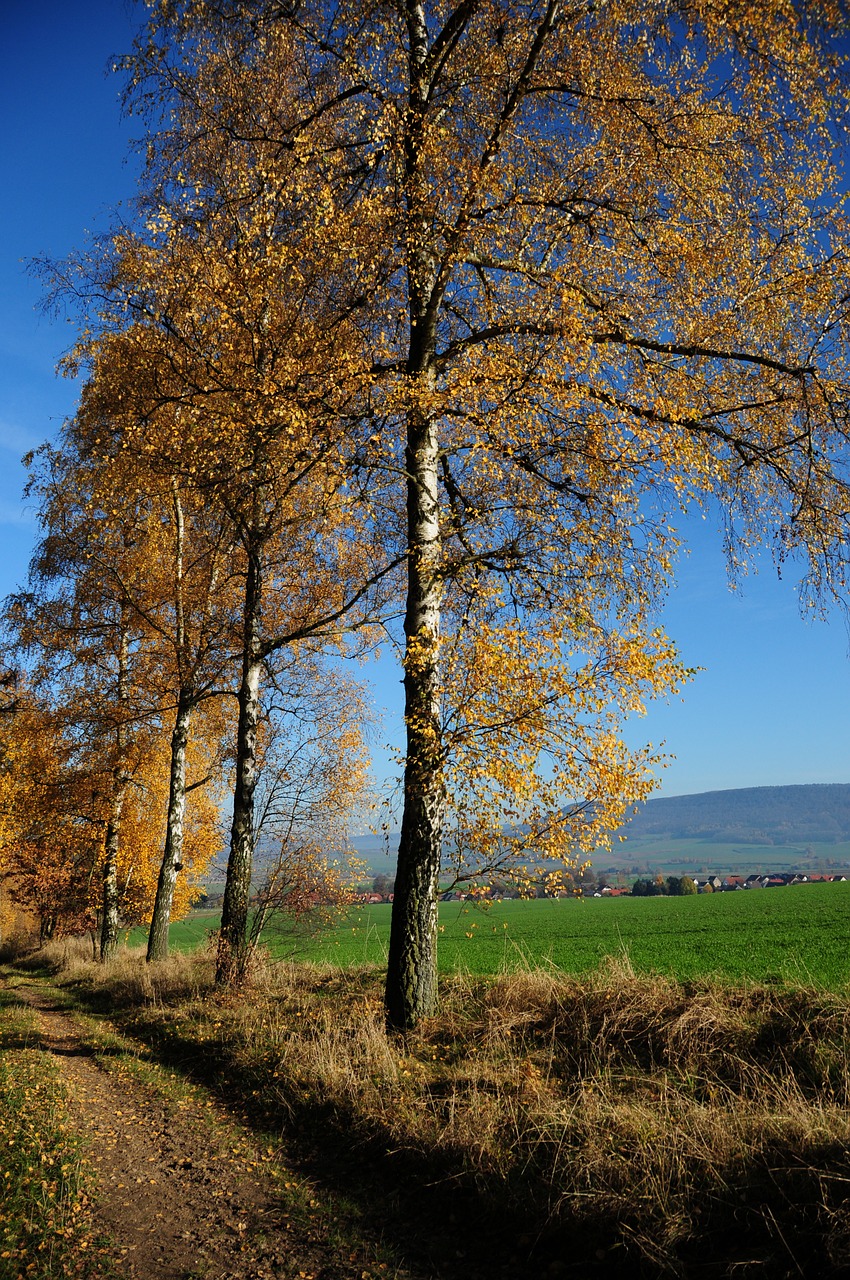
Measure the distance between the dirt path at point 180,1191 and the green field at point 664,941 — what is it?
9.11 ft

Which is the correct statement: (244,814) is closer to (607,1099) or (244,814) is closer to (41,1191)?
(41,1191)

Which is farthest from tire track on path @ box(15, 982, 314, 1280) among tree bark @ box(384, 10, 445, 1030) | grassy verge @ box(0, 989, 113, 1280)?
tree bark @ box(384, 10, 445, 1030)

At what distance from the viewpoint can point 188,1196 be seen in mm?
5402

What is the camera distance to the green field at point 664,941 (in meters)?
12.6

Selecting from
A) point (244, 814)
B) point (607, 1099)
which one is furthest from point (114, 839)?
point (607, 1099)

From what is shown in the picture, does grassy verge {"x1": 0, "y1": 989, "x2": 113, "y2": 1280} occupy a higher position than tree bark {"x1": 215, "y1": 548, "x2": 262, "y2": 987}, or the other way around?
tree bark {"x1": 215, "y1": 548, "x2": 262, "y2": 987}

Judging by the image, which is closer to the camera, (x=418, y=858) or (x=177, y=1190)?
(x=177, y=1190)

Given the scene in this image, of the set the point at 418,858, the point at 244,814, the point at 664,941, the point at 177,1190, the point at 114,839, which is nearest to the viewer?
the point at 177,1190

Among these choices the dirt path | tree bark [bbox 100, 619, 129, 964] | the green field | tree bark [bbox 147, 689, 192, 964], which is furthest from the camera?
tree bark [bbox 100, 619, 129, 964]

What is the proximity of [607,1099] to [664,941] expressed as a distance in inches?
750

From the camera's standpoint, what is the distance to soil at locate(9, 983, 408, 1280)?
4469 mm

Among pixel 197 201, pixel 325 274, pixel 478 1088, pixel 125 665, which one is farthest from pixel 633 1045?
pixel 125 665

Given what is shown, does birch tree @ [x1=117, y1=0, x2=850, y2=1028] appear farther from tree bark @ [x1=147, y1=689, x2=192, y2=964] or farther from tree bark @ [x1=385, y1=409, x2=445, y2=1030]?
tree bark @ [x1=147, y1=689, x2=192, y2=964]

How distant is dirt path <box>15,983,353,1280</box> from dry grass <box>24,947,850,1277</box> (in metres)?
0.73
